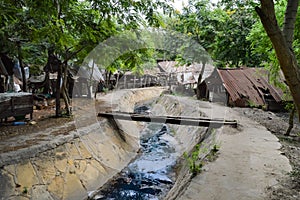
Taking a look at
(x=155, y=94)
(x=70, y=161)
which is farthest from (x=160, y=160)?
(x=155, y=94)

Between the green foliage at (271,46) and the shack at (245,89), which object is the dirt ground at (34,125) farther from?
the shack at (245,89)

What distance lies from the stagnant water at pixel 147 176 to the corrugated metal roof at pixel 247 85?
5.02 meters

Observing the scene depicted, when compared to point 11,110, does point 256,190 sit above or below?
below

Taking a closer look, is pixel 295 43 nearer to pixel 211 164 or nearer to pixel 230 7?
pixel 211 164

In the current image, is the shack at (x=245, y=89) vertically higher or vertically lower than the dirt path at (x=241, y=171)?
higher

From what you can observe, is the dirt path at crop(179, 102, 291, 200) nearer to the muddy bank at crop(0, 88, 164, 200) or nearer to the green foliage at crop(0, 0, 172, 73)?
the muddy bank at crop(0, 88, 164, 200)

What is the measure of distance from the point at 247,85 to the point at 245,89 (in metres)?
0.37

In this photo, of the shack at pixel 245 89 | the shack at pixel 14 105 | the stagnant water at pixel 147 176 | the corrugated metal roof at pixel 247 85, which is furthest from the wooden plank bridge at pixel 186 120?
the corrugated metal roof at pixel 247 85

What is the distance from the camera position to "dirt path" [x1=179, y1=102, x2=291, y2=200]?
3.93 meters

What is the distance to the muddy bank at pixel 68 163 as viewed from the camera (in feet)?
17.0

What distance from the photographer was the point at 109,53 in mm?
9375

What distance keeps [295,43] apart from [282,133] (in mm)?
3069

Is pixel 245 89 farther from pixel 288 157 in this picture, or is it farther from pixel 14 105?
pixel 14 105

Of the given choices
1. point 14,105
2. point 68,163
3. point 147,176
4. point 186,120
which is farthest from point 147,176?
point 14,105
